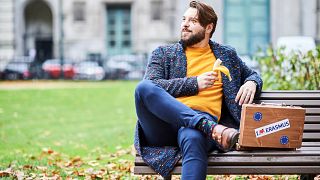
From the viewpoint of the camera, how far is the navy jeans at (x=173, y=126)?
4.18 meters

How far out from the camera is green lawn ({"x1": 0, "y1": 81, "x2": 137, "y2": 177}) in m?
8.29

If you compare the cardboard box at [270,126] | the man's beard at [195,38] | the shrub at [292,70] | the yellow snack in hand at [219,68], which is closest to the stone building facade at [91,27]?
the shrub at [292,70]

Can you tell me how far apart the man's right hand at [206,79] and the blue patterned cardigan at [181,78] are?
3 centimetres

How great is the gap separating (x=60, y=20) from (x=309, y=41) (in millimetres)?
29899

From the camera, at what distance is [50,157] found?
26.6ft

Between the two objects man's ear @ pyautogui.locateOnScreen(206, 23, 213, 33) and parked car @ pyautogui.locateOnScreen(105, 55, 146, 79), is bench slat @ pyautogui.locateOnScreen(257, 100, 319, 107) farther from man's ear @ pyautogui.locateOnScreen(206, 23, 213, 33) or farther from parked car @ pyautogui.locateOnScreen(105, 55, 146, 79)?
parked car @ pyautogui.locateOnScreen(105, 55, 146, 79)

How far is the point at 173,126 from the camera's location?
4496 millimetres

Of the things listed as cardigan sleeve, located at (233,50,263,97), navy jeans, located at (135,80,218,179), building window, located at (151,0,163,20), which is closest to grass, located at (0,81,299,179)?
cardigan sleeve, located at (233,50,263,97)

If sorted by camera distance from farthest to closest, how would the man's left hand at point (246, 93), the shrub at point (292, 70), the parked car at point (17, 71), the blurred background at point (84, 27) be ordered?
the blurred background at point (84, 27), the parked car at point (17, 71), the shrub at point (292, 70), the man's left hand at point (246, 93)

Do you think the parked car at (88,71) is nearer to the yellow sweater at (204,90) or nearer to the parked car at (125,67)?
Answer: the parked car at (125,67)

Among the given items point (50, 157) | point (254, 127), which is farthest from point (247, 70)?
point (50, 157)

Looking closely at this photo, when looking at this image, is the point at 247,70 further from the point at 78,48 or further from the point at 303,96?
the point at 78,48

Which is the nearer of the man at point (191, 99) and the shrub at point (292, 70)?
the man at point (191, 99)

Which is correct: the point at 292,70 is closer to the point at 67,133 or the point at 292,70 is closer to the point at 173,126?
the point at 173,126
